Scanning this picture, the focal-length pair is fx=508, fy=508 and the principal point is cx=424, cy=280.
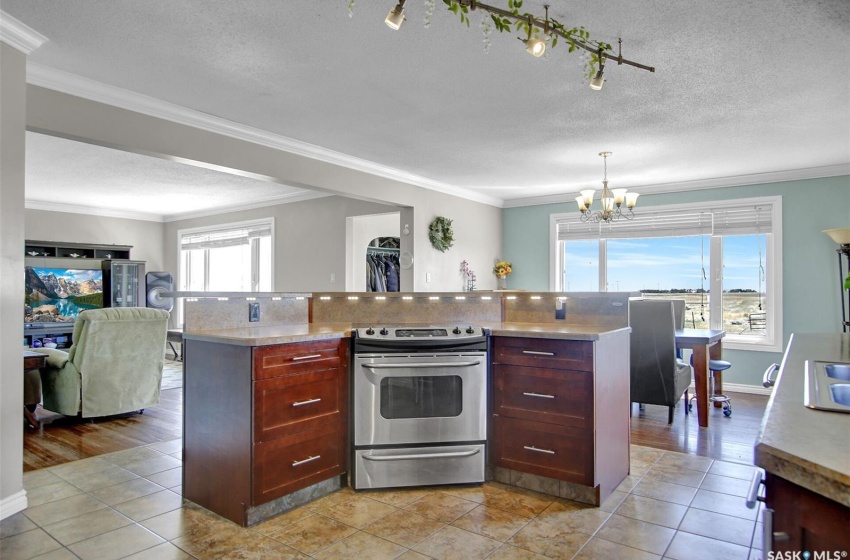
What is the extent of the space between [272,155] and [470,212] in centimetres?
319

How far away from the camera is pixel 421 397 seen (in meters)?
2.82

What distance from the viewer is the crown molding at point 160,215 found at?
282 inches

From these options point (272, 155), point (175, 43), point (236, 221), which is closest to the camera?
point (175, 43)

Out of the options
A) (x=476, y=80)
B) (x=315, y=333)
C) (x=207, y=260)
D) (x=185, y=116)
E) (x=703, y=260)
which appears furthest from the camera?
(x=207, y=260)

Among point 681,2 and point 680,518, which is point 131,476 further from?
point 681,2

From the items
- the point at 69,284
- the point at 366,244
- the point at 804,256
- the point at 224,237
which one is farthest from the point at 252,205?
the point at 804,256

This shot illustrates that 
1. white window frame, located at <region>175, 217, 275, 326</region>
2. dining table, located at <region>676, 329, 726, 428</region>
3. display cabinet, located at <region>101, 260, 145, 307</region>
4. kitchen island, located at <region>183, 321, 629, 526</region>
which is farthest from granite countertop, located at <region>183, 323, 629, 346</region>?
display cabinet, located at <region>101, 260, 145, 307</region>

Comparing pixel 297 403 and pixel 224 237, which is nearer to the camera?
pixel 297 403

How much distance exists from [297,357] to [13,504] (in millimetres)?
1583

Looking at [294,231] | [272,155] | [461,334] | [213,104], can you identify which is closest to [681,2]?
[461,334]

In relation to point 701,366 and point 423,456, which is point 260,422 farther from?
point 701,366

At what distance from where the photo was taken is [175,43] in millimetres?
2695

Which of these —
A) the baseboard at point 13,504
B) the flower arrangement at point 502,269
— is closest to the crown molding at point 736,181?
the flower arrangement at point 502,269

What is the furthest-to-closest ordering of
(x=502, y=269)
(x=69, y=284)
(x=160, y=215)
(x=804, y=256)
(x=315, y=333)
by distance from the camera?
1. (x=160, y=215)
2. (x=69, y=284)
3. (x=502, y=269)
4. (x=804, y=256)
5. (x=315, y=333)
